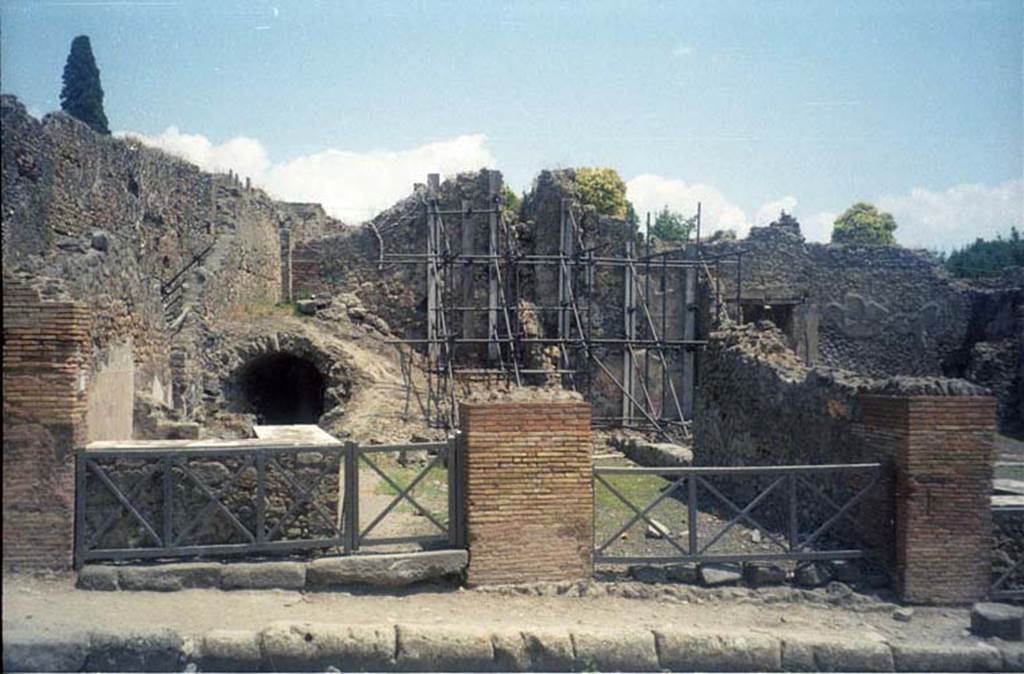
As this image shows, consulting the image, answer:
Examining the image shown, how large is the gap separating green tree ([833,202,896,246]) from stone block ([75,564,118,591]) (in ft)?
181

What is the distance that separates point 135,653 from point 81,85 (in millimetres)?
28358

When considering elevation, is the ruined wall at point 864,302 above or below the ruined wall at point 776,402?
above

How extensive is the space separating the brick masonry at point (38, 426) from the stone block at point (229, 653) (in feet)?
6.47

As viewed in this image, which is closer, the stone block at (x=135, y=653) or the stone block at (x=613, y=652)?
the stone block at (x=135, y=653)

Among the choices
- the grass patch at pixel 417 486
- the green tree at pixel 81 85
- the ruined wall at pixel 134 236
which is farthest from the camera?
the green tree at pixel 81 85

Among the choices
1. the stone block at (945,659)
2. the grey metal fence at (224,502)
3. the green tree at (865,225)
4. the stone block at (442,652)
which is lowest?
the stone block at (945,659)

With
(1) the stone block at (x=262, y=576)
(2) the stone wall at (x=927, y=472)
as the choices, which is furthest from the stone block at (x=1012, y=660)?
(1) the stone block at (x=262, y=576)

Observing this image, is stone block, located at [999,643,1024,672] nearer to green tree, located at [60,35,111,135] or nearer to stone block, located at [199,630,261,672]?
stone block, located at [199,630,261,672]

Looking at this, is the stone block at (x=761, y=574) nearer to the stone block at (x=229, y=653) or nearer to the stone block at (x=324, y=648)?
the stone block at (x=324, y=648)

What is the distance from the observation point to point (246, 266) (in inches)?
939

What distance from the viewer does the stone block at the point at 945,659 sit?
269 inches

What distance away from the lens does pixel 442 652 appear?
6.53 m

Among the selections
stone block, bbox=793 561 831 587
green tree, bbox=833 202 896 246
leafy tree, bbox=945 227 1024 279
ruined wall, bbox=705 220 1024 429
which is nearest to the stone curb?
stone block, bbox=793 561 831 587

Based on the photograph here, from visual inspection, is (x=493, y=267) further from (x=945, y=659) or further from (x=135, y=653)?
(x=135, y=653)
